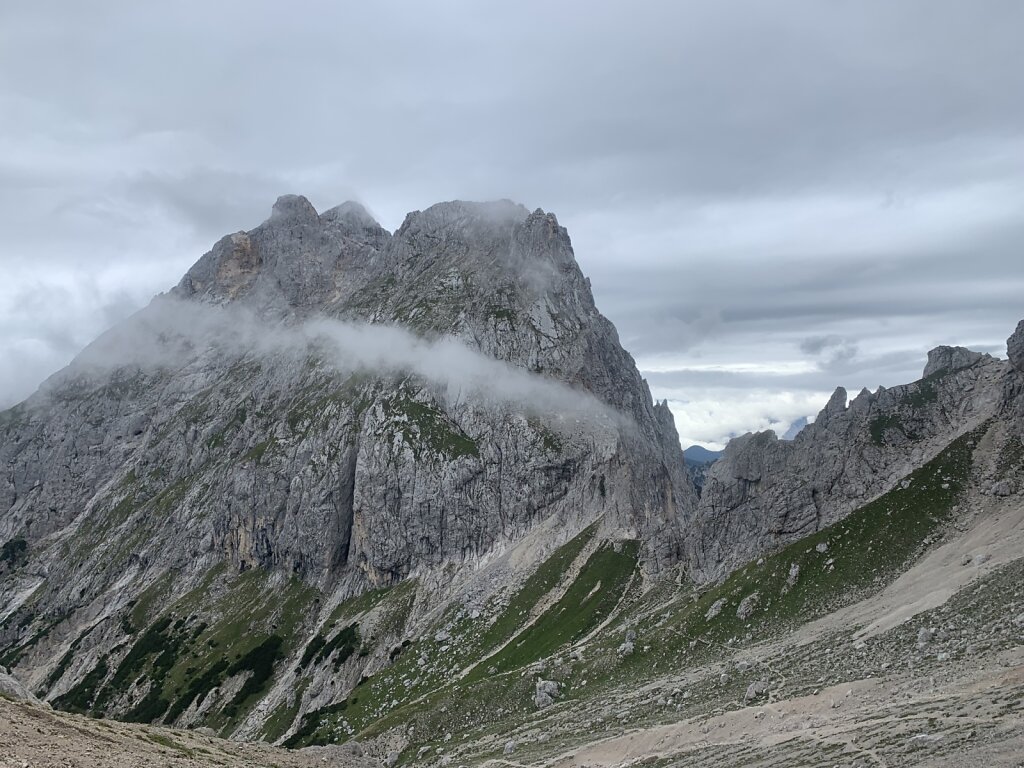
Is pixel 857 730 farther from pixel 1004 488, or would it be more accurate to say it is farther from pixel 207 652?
pixel 207 652

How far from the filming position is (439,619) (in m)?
134

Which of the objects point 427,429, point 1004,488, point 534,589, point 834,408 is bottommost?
point 534,589

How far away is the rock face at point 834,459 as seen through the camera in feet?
285

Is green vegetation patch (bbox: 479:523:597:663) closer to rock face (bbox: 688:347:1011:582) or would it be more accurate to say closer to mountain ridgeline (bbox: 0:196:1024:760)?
mountain ridgeline (bbox: 0:196:1024:760)

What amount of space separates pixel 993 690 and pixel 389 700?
9053cm

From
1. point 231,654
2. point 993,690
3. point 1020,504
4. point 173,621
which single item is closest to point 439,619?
point 231,654

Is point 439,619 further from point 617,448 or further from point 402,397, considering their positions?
point 402,397

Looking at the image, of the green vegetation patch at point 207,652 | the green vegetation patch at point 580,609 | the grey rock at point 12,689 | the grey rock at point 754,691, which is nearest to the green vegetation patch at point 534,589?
the green vegetation patch at point 580,609

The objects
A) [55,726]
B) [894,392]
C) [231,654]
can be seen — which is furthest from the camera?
[231,654]

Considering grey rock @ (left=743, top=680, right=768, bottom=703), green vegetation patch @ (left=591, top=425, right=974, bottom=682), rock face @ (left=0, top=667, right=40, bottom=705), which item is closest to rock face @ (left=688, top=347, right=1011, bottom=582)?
green vegetation patch @ (left=591, top=425, right=974, bottom=682)

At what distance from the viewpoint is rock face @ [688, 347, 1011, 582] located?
86.8 meters

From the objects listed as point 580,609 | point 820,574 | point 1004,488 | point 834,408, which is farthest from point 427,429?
point 1004,488

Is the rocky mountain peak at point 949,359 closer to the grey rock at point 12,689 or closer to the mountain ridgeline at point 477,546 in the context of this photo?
the mountain ridgeline at point 477,546

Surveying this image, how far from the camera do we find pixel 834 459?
91.7 m
